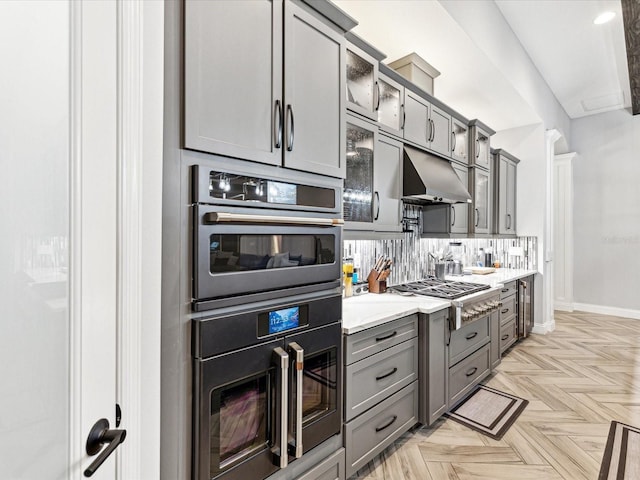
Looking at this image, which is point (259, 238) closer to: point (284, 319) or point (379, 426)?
point (284, 319)

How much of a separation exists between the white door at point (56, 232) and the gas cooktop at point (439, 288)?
7.11 feet

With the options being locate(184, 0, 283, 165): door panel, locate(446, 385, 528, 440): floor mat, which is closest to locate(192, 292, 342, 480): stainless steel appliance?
locate(184, 0, 283, 165): door panel

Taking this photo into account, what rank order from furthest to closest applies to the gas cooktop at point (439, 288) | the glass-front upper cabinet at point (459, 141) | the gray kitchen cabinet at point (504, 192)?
the gray kitchen cabinet at point (504, 192), the glass-front upper cabinet at point (459, 141), the gas cooktop at point (439, 288)

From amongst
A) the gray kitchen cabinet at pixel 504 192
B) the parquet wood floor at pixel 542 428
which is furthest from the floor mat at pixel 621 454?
the gray kitchen cabinet at pixel 504 192

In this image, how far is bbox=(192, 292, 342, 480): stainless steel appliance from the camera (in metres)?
1.10

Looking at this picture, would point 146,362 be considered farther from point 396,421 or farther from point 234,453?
point 396,421

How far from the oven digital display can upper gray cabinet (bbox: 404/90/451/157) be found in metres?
1.75

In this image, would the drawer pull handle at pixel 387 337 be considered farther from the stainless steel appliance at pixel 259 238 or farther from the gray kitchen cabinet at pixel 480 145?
the gray kitchen cabinet at pixel 480 145

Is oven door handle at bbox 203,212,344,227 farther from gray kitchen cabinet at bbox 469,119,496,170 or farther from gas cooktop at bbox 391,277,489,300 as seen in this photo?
gray kitchen cabinet at bbox 469,119,496,170

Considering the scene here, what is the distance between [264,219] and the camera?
123 centimetres

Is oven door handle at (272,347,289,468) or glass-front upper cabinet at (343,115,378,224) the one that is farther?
glass-front upper cabinet at (343,115,378,224)

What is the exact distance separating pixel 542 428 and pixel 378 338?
1.58 m

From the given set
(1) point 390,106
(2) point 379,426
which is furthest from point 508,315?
(1) point 390,106

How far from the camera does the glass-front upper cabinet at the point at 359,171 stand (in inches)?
79.6
